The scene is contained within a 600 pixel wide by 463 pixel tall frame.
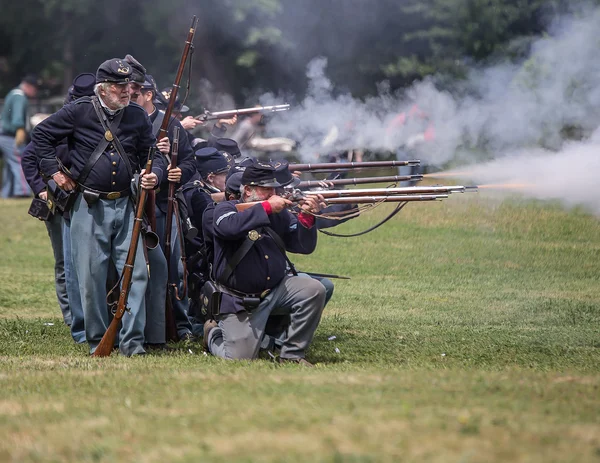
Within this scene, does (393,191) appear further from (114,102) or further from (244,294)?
(114,102)

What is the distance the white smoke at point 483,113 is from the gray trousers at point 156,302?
4.39 meters

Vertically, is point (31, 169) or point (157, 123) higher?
point (157, 123)

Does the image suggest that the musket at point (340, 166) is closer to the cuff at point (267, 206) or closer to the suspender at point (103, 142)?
the cuff at point (267, 206)

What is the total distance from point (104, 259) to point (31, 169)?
1276mm

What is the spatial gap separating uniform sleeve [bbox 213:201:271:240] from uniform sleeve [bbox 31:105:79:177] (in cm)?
133

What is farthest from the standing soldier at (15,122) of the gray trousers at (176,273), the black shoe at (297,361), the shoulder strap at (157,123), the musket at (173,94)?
the black shoe at (297,361)

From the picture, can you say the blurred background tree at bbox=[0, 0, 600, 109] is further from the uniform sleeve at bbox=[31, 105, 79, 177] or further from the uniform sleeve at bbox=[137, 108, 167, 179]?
the uniform sleeve at bbox=[31, 105, 79, 177]

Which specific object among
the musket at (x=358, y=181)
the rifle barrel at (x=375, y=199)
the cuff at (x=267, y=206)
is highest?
the musket at (x=358, y=181)

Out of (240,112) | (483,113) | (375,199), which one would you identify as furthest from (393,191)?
(483,113)

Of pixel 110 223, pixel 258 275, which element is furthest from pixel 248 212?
pixel 110 223

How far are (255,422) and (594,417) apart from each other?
170cm

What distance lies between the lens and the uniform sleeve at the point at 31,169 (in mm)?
8742

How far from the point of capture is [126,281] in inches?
312

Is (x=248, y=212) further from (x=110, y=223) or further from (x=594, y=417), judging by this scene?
(x=594, y=417)
